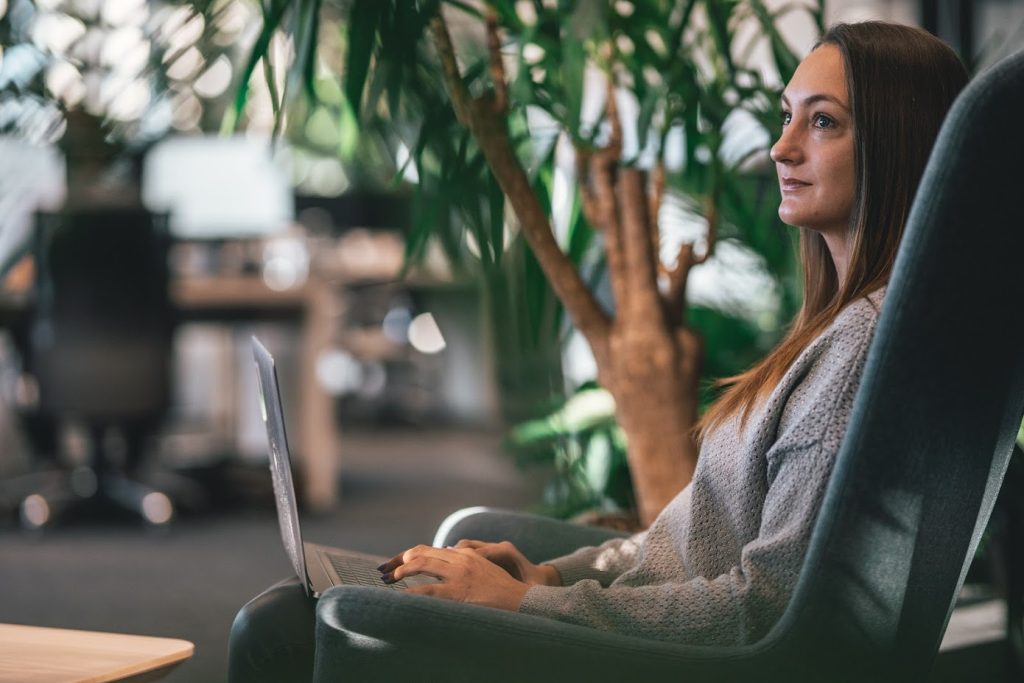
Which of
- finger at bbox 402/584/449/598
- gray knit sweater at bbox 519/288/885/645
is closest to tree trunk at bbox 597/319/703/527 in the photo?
gray knit sweater at bbox 519/288/885/645

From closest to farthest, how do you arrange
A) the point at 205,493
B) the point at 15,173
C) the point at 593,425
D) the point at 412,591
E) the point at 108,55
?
the point at 412,591 → the point at 108,55 → the point at 593,425 → the point at 15,173 → the point at 205,493

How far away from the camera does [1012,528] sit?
208cm

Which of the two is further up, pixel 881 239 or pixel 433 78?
pixel 433 78

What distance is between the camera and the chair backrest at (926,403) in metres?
0.79

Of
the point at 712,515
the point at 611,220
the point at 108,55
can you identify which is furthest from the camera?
the point at 108,55

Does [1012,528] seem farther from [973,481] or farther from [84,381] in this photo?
[84,381]

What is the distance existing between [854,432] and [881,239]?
24cm

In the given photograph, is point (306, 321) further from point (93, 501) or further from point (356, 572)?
point (356, 572)

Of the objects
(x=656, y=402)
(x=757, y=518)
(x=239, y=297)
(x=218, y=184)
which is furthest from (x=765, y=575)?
(x=218, y=184)

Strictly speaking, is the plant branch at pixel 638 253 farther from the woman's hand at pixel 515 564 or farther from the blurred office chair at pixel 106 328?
the blurred office chair at pixel 106 328

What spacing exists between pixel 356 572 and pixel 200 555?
90.4 inches

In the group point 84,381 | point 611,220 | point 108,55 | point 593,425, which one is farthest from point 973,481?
point 84,381

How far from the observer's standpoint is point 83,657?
968mm

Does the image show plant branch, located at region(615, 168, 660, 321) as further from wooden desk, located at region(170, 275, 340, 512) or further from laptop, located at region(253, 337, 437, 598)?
wooden desk, located at region(170, 275, 340, 512)
